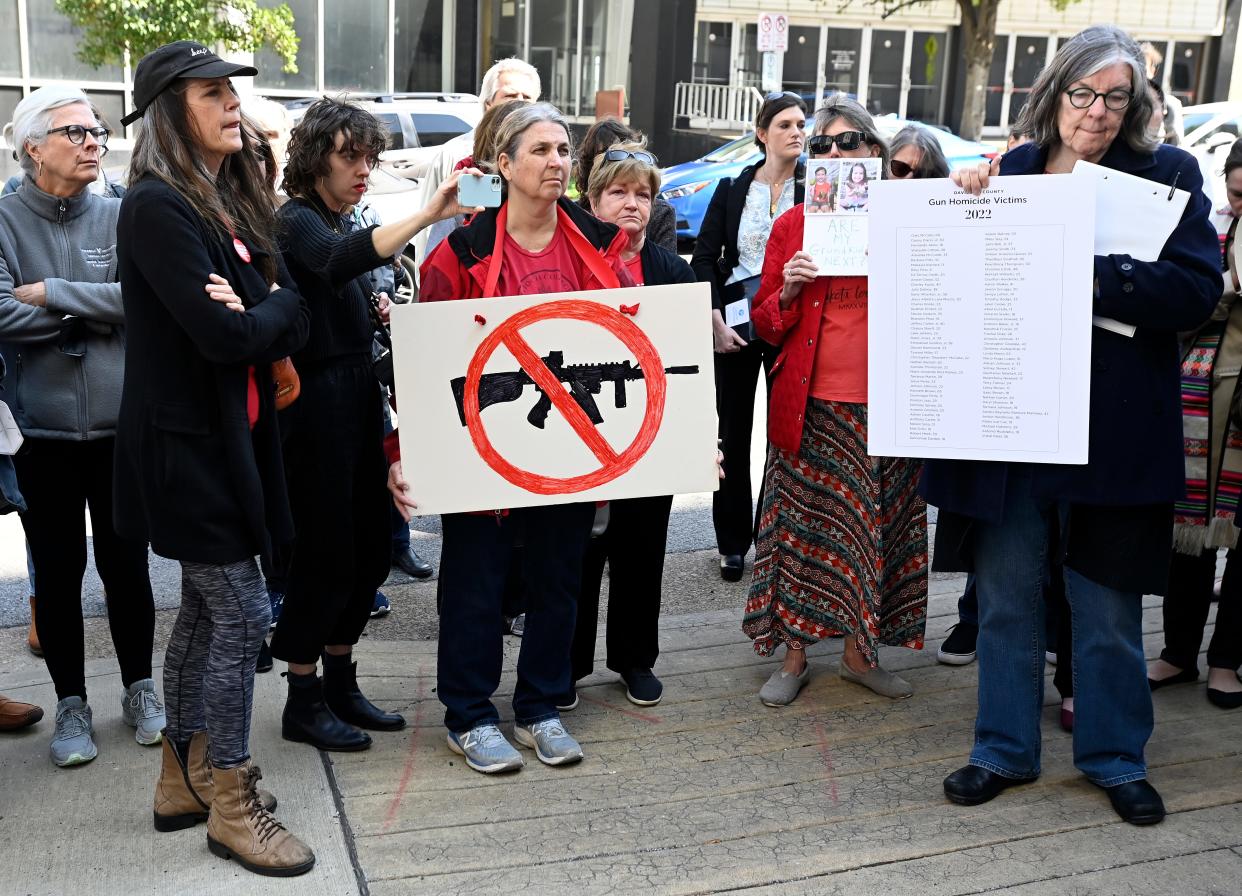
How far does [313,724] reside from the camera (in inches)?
153

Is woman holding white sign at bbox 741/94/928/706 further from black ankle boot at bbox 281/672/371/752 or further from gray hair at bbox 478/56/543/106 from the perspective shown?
gray hair at bbox 478/56/543/106

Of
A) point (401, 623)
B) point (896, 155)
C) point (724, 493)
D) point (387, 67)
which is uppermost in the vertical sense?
point (387, 67)

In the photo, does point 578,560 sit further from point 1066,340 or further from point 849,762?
point 1066,340

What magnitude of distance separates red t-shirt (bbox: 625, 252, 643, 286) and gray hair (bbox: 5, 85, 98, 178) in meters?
1.72

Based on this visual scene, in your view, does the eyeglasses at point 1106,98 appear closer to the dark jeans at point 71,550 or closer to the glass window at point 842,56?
the dark jeans at point 71,550

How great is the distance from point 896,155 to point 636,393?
4.46ft

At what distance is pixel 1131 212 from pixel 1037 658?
1.28 meters

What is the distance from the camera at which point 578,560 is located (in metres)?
3.88

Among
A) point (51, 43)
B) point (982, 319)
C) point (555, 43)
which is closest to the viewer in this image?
point (982, 319)

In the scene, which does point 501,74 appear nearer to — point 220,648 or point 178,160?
point 178,160

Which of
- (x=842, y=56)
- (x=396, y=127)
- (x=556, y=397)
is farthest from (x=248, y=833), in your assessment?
(x=842, y=56)

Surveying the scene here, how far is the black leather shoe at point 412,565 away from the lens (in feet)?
18.2

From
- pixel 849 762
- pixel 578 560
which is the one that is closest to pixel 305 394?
pixel 578 560

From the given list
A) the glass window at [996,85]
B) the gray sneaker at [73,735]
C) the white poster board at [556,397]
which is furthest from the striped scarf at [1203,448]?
the glass window at [996,85]
